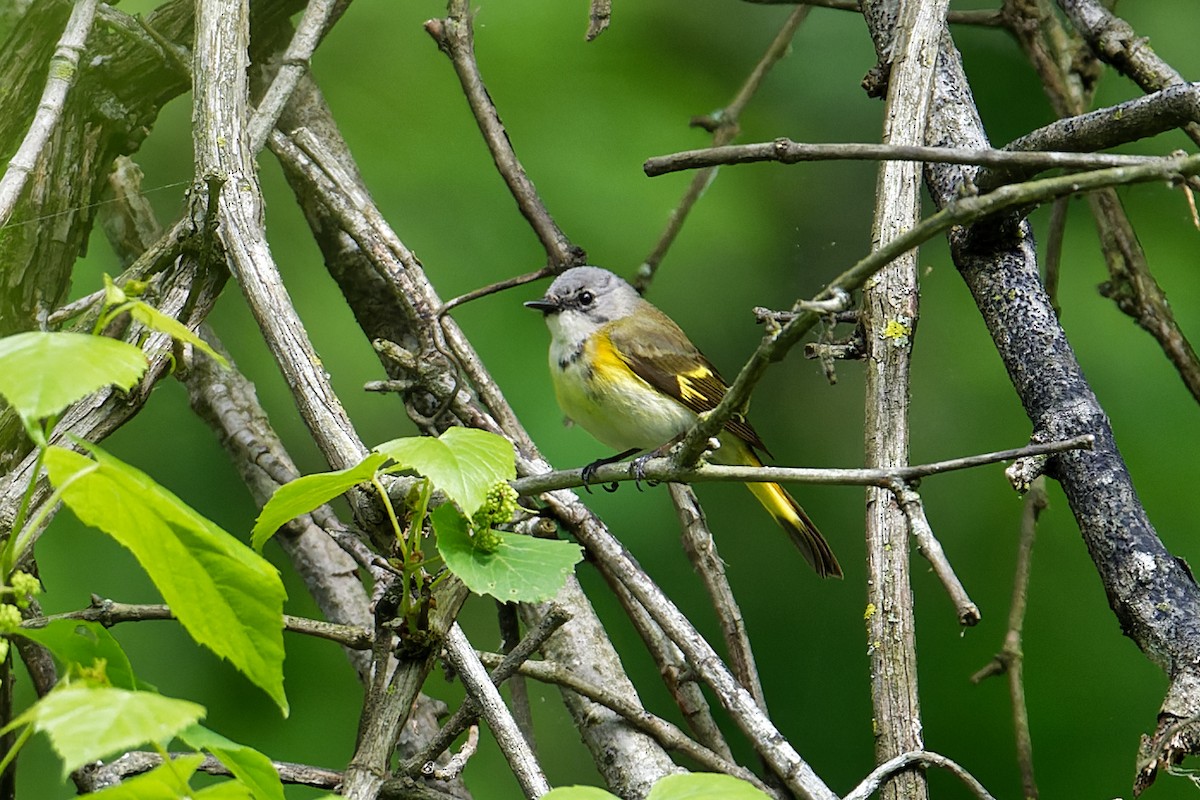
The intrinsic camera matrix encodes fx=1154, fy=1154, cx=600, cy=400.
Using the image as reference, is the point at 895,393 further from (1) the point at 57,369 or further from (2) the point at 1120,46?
(1) the point at 57,369

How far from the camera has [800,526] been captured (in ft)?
11.2

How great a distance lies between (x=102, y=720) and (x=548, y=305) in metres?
2.88

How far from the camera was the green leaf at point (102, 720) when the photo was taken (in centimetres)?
81

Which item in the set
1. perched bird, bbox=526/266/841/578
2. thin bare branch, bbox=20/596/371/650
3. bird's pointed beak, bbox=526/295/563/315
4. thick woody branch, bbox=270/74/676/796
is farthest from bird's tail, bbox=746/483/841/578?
thin bare branch, bbox=20/596/371/650

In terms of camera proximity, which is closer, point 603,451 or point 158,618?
point 158,618

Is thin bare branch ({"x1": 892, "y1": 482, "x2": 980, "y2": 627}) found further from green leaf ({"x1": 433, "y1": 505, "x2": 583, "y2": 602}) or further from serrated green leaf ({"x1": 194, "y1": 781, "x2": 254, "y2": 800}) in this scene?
serrated green leaf ({"x1": 194, "y1": 781, "x2": 254, "y2": 800})

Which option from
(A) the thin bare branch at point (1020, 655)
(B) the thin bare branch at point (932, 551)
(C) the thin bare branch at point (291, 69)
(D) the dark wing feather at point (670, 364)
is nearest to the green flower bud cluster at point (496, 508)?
(B) the thin bare branch at point (932, 551)

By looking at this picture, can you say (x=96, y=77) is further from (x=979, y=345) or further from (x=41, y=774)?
(x=979, y=345)

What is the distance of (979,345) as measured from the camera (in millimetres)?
3861

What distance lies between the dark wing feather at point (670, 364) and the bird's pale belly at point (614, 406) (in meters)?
0.06

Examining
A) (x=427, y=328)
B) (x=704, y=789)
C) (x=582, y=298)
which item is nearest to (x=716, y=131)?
(x=582, y=298)

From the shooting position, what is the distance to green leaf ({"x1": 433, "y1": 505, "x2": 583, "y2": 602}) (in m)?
1.38

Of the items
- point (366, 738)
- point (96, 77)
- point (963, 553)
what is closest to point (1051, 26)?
point (963, 553)

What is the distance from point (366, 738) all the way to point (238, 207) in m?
0.98
